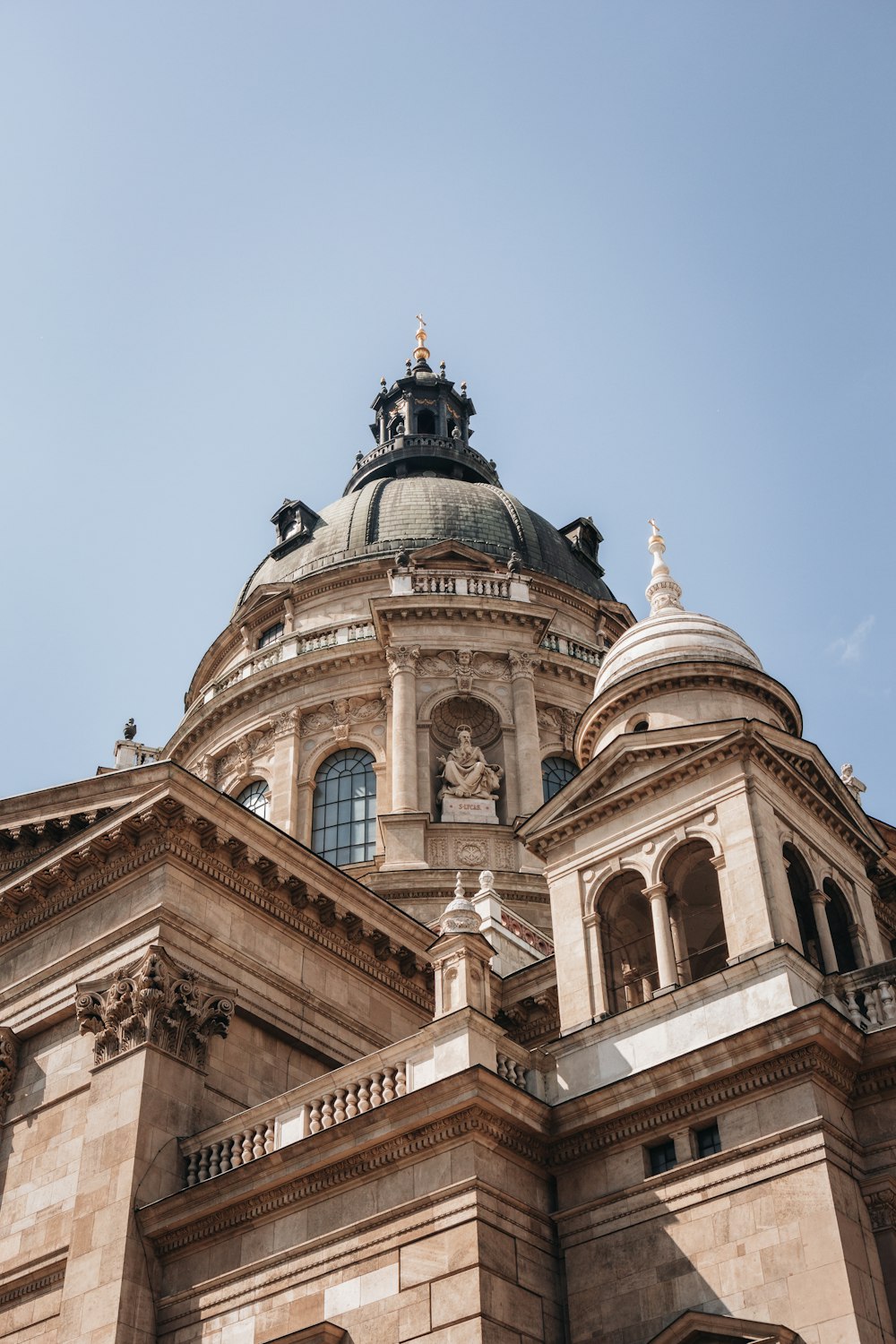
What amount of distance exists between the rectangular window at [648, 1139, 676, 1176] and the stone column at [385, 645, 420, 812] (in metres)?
21.4

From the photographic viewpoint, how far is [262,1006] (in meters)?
24.3

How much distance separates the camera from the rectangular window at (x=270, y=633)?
48594 mm

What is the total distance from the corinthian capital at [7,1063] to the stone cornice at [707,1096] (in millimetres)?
9200

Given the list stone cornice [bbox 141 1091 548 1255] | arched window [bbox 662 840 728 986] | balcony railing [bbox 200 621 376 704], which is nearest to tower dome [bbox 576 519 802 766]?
arched window [bbox 662 840 728 986]

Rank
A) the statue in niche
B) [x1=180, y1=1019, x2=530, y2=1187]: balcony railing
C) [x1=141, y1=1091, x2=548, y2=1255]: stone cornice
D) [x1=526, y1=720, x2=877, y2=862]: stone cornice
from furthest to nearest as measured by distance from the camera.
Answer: the statue in niche
[x1=526, y1=720, x2=877, y2=862]: stone cornice
[x1=180, y1=1019, x2=530, y2=1187]: balcony railing
[x1=141, y1=1091, x2=548, y2=1255]: stone cornice

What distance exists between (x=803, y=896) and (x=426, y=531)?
2816 centimetres

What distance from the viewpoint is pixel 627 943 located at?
2372 cm

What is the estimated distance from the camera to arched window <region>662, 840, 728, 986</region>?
73.5ft

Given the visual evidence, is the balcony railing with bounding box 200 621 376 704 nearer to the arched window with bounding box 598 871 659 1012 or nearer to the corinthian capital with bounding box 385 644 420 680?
the corinthian capital with bounding box 385 644 420 680

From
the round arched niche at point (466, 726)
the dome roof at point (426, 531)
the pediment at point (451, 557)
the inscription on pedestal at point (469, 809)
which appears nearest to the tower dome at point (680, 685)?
the inscription on pedestal at point (469, 809)

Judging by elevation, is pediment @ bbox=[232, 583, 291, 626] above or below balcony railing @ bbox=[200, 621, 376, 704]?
above

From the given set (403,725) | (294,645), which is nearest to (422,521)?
(294,645)

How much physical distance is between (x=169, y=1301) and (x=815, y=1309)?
8495 millimetres

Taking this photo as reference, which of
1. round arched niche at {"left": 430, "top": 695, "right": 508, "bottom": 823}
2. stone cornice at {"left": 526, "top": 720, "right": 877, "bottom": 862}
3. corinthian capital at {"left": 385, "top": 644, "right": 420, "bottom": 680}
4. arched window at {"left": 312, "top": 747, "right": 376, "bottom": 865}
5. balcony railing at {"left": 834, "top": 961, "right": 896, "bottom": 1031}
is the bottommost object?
balcony railing at {"left": 834, "top": 961, "right": 896, "bottom": 1031}
